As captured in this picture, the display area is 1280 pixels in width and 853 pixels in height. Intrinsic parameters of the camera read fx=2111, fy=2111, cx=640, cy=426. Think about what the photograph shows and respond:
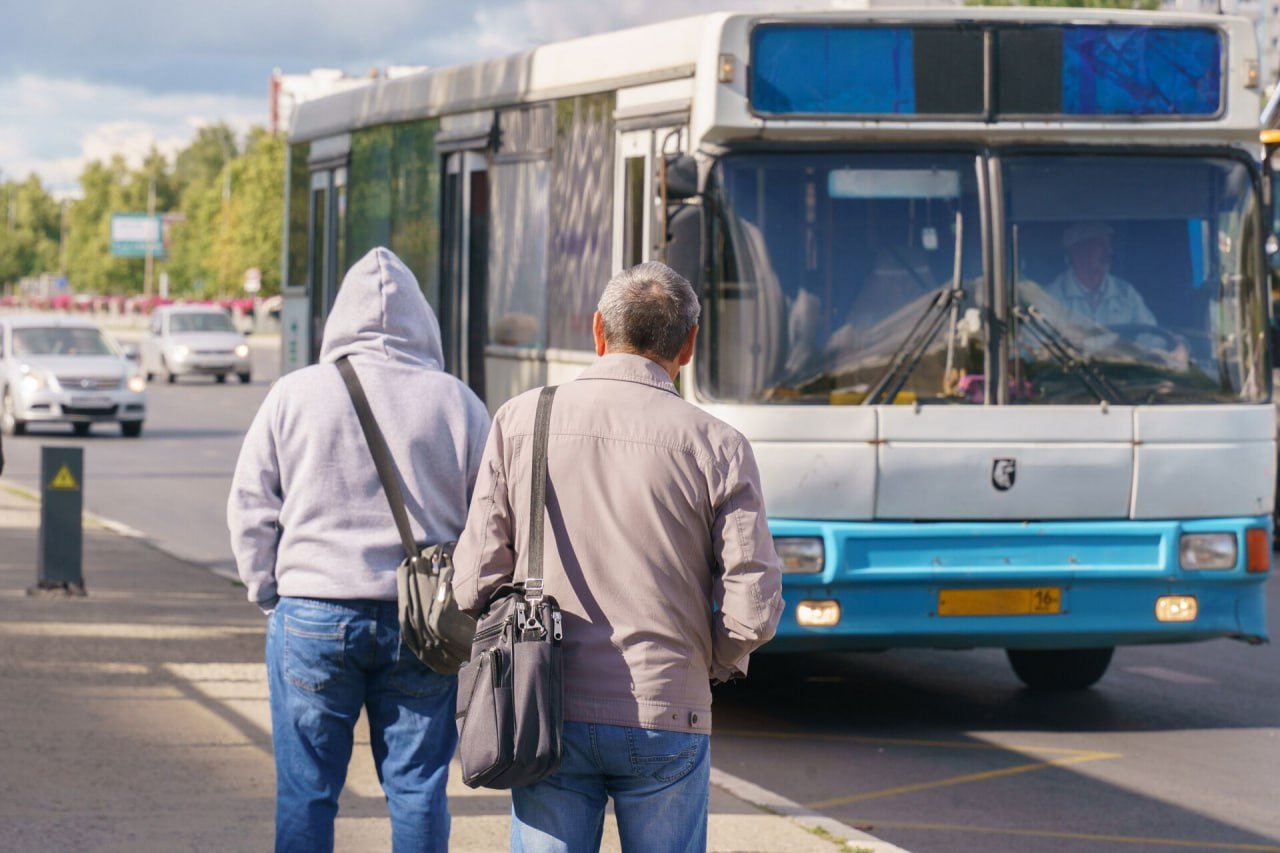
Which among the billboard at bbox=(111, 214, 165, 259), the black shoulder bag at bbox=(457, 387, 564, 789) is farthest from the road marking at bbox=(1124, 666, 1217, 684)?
the billboard at bbox=(111, 214, 165, 259)

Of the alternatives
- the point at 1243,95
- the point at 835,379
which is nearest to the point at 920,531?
the point at 835,379

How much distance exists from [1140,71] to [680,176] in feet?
6.62

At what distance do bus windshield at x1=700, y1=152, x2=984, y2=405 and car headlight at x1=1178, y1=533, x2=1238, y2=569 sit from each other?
1.11m

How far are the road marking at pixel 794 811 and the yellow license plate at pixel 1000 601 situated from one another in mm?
1223

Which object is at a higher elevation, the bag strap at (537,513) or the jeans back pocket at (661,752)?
the bag strap at (537,513)

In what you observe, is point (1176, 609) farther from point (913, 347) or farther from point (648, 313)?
point (648, 313)

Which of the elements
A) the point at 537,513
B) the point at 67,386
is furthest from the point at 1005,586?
the point at 67,386

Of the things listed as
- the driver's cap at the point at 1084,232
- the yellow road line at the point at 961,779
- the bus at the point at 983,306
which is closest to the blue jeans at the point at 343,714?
the yellow road line at the point at 961,779

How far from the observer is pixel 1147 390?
27.8 ft

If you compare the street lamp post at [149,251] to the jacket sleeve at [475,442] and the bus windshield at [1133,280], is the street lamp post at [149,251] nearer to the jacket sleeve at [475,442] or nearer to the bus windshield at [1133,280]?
the bus windshield at [1133,280]

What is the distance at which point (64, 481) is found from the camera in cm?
1199

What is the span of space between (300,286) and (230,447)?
12009 mm

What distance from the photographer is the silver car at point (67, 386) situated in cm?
2652

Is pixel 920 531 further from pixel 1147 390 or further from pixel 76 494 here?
pixel 76 494
